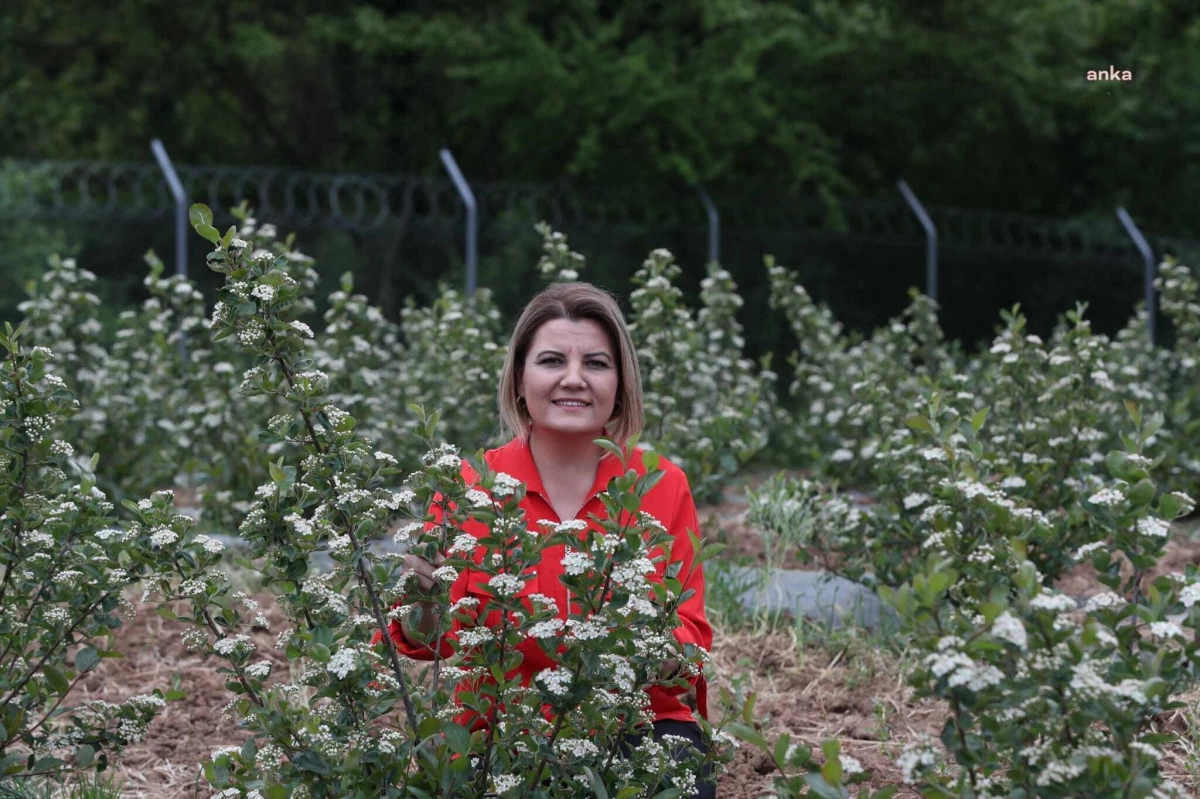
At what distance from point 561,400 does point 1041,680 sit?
120 centimetres

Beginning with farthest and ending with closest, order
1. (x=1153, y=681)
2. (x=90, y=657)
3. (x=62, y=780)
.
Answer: (x=62, y=780)
(x=90, y=657)
(x=1153, y=681)

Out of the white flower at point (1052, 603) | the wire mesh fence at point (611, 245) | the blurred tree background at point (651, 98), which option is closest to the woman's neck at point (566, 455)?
the white flower at point (1052, 603)

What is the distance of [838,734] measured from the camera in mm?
3365

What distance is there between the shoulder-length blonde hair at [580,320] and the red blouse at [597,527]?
8cm

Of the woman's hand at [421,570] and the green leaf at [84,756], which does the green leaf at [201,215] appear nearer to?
the woman's hand at [421,570]

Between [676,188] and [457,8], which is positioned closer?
[676,188]

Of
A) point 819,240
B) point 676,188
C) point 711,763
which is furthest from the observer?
point 676,188

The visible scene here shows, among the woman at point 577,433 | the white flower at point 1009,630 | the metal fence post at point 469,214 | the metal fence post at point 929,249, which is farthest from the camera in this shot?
the metal fence post at point 929,249

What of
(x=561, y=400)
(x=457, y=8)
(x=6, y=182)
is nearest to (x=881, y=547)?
(x=561, y=400)

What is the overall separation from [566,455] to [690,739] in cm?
64

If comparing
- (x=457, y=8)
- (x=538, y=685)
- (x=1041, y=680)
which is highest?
(x=457, y=8)

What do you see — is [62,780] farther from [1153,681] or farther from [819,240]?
[819,240]

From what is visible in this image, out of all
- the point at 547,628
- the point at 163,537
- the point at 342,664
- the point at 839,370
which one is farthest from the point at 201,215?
the point at 839,370

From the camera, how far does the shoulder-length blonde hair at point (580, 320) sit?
2.76 m
